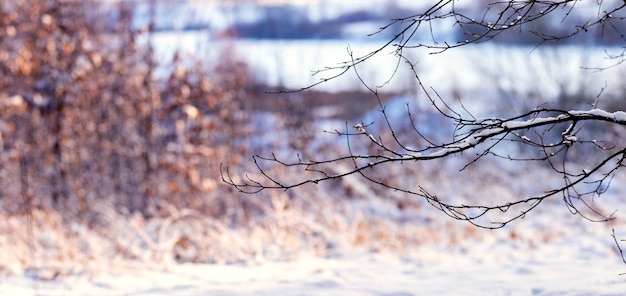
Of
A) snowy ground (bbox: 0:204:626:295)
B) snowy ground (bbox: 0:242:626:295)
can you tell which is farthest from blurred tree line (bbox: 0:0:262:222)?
snowy ground (bbox: 0:242:626:295)

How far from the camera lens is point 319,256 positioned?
29.4 feet

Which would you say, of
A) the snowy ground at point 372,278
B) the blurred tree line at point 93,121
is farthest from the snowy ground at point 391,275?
the blurred tree line at point 93,121

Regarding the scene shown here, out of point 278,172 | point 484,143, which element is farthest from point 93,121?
point 484,143

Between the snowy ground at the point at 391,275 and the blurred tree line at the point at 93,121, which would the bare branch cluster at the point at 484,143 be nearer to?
the snowy ground at the point at 391,275

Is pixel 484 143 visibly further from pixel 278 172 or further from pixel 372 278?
pixel 372 278

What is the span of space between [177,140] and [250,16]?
552 inches

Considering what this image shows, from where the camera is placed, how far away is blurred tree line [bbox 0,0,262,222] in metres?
14.7

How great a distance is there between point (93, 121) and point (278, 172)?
4.13 meters

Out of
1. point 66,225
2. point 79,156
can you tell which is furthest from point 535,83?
point 66,225

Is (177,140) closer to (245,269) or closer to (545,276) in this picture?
(245,269)

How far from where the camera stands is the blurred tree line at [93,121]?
14688 millimetres

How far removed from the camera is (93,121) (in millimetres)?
15398

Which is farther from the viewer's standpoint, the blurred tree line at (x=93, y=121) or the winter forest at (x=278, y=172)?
the blurred tree line at (x=93, y=121)

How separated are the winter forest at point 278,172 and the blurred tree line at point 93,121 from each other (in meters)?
0.04
